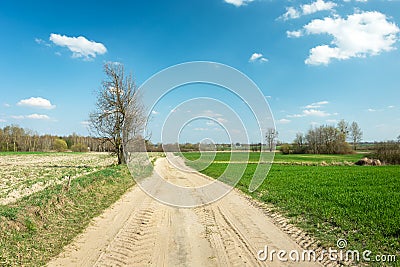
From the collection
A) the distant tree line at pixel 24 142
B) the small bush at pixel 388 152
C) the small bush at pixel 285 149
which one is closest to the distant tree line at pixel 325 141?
the small bush at pixel 285 149

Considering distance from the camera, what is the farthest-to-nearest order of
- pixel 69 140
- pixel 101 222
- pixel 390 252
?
pixel 69 140
pixel 101 222
pixel 390 252

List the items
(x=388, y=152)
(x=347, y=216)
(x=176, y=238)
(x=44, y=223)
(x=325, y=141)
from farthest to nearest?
(x=325, y=141) → (x=388, y=152) → (x=347, y=216) → (x=44, y=223) → (x=176, y=238)

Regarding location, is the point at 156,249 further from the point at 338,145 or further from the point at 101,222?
the point at 338,145

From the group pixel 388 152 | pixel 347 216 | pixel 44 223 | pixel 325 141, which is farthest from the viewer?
pixel 325 141

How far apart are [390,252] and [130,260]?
606 centimetres

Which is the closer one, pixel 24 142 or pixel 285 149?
pixel 285 149

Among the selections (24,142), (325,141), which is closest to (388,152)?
(325,141)

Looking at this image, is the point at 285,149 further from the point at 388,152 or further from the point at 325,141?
the point at 388,152

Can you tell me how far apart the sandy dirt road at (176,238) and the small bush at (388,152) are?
4673 centimetres

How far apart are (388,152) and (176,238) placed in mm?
53069

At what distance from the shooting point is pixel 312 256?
6.61 meters

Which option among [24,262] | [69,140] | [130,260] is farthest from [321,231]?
[69,140]

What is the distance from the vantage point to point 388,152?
4856cm

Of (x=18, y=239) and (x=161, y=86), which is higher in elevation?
(x=161, y=86)
